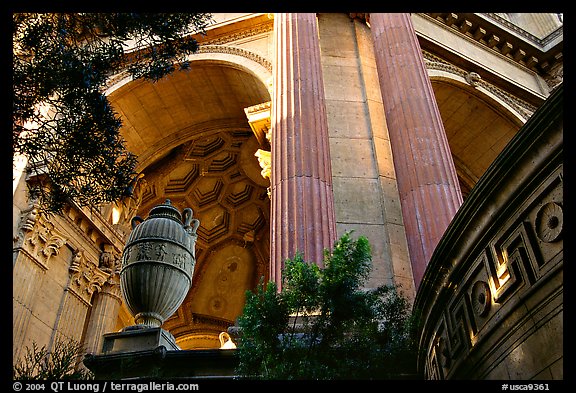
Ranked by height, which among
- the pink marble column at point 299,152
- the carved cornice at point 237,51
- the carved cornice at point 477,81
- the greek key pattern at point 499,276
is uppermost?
the carved cornice at point 477,81

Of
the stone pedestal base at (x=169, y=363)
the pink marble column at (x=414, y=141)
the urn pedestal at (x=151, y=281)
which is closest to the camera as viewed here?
the stone pedestal base at (x=169, y=363)

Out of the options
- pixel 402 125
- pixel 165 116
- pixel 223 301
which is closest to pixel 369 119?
pixel 402 125

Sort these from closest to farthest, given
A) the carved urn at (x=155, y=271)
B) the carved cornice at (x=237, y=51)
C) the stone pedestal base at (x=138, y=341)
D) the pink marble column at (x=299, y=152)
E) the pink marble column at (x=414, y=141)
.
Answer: the stone pedestal base at (x=138, y=341) → the carved urn at (x=155, y=271) → the pink marble column at (x=299, y=152) → the pink marble column at (x=414, y=141) → the carved cornice at (x=237, y=51)

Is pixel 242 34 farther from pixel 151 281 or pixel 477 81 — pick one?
pixel 151 281

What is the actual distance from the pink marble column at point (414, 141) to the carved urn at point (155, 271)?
11.1ft

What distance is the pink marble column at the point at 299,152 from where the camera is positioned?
8.00m

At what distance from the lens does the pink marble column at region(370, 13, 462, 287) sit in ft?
27.9

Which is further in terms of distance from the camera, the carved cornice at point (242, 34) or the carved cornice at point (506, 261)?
the carved cornice at point (242, 34)

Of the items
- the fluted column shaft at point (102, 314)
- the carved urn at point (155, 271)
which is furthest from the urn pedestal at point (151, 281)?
the fluted column shaft at point (102, 314)

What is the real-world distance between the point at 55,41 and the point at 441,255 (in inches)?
156

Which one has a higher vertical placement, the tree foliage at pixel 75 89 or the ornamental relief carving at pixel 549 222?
the tree foliage at pixel 75 89

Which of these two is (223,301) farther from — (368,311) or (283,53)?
(368,311)

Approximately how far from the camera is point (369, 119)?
36.9 ft

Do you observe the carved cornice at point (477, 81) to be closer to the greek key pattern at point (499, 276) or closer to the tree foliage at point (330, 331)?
the tree foliage at point (330, 331)
